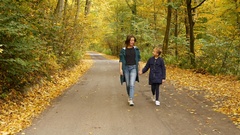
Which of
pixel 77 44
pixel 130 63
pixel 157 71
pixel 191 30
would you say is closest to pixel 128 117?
pixel 130 63

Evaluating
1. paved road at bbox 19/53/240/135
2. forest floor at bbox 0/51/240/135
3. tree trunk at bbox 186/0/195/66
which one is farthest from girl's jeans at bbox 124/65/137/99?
tree trunk at bbox 186/0/195/66

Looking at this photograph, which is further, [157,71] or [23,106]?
[157,71]

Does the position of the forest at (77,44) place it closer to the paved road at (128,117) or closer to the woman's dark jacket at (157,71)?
the paved road at (128,117)

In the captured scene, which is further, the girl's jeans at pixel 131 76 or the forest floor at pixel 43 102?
the girl's jeans at pixel 131 76

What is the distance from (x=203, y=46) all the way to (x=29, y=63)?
13.1 meters

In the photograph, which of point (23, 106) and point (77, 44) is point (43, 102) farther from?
point (77, 44)

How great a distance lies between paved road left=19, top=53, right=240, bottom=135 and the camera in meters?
5.84

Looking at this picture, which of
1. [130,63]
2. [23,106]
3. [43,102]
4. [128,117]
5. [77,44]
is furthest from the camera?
[77,44]

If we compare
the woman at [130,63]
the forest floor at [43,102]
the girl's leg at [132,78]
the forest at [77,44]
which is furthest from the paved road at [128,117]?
the woman at [130,63]

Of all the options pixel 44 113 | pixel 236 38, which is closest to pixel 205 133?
pixel 44 113

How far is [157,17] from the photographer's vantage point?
30797 millimetres

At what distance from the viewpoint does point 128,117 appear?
6.89 m

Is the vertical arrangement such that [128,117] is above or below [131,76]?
below

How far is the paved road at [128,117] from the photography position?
19.2 ft
